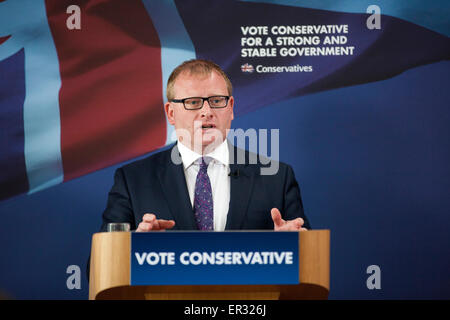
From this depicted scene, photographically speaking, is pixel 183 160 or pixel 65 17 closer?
pixel 183 160

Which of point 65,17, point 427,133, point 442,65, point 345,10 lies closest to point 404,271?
point 427,133

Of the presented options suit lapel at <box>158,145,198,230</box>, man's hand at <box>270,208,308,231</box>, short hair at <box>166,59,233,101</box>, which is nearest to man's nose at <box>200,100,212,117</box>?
short hair at <box>166,59,233,101</box>

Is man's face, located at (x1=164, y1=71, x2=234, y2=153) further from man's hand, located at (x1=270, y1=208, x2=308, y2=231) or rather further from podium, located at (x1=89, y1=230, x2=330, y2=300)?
podium, located at (x1=89, y1=230, x2=330, y2=300)

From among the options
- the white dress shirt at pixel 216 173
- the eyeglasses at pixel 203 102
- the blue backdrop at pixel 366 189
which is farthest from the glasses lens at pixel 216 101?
the blue backdrop at pixel 366 189

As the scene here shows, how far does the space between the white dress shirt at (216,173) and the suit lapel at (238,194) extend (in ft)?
0.16

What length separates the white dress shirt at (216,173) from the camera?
3.26m

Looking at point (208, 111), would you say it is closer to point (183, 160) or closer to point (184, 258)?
point (183, 160)

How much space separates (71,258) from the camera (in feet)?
14.6

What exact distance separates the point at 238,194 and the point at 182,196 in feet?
0.97

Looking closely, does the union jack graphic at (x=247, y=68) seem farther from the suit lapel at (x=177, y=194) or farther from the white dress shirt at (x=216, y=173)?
the suit lapel at (x=177, y=194)

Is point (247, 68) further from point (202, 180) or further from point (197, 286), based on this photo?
point (197, 286)

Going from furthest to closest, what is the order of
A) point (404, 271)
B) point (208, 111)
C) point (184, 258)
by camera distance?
point (404, 271)
point (208, 111)
point (184, 258)

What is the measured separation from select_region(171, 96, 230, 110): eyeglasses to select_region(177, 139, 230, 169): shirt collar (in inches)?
7.9

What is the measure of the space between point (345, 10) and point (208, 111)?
1.67 meters
